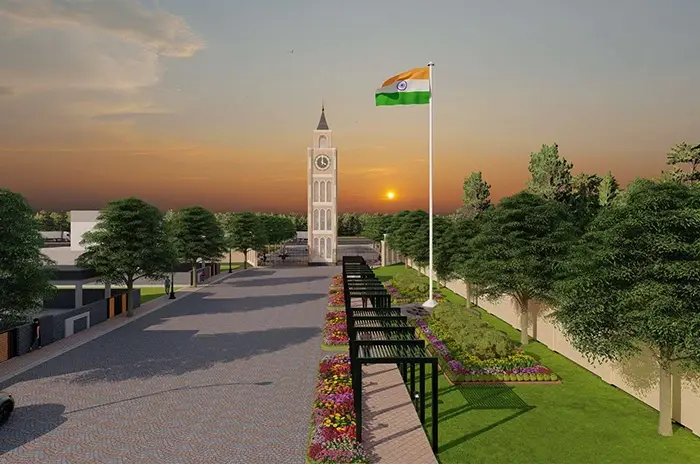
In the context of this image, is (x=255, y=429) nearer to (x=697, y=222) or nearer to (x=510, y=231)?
(x=697, y=222)

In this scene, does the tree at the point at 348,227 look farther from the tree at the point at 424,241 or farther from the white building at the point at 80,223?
the tree at the point at 424,241

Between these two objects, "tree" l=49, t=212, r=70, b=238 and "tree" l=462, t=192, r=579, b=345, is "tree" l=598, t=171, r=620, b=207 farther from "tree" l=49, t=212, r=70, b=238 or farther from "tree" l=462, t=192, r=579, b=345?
"tree" l=49, t=212, r=70, b=238

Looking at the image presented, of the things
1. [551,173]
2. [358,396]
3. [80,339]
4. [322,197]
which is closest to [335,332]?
[358,396]

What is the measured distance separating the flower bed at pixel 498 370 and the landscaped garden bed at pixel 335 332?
18.7 ft

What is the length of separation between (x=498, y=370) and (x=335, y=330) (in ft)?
32.0

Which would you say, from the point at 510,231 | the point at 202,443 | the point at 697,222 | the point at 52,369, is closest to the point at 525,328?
the point at 510,231

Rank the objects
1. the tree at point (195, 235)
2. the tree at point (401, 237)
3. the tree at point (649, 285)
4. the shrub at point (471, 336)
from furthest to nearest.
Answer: the tree at point (401, 237), the tree at point (195, 235), the shrub at point (471, 336), the tree at point (649, 285)

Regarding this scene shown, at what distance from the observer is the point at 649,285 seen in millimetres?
12430

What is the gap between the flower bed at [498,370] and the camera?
17.5 meters

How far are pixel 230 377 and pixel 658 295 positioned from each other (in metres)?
15.1

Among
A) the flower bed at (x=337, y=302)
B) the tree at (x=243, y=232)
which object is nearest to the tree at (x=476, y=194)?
the tree at (x=243, y=232)

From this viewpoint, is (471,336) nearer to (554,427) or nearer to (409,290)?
(554,427)

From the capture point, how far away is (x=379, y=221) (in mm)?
107375

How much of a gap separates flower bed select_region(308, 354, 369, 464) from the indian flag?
13.8 metres
